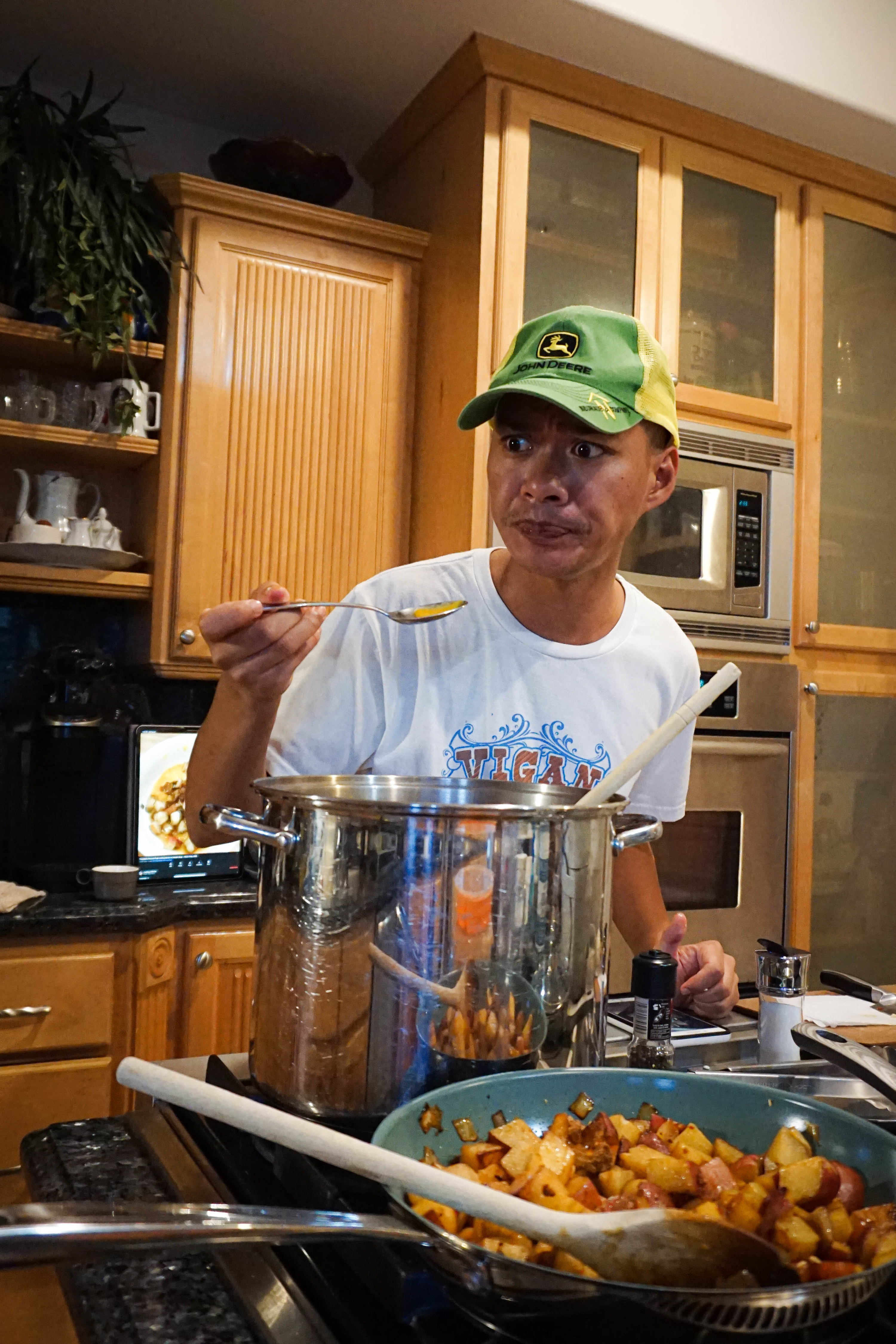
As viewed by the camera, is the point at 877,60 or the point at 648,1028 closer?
the point at 648,1028

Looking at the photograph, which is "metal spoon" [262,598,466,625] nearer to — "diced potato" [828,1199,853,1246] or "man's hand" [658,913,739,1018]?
"man's hand" [658,913,739,1018]

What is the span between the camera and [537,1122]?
57cm

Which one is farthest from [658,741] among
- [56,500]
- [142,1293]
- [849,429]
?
[849,429]

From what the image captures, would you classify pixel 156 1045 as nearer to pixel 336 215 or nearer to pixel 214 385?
pixel 214 385

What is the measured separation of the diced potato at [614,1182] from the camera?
0.49m

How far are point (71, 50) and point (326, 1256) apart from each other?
2447 millimetres

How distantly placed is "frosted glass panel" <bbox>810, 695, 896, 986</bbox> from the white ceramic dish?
5.24 ft

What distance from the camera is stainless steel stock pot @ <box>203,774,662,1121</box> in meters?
0.57

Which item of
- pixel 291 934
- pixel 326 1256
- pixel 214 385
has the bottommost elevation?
pixel 326 1256

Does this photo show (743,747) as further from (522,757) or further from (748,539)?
(522,757)

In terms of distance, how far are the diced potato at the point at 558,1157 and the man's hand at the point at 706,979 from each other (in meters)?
0.49

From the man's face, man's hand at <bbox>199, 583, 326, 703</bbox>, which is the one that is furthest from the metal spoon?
the man's face

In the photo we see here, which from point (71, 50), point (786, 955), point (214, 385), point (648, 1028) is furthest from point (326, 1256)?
point (71, 50)

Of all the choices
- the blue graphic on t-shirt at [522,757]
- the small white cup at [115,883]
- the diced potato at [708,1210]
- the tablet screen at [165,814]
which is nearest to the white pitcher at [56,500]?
the tablet screen at [165,814]
